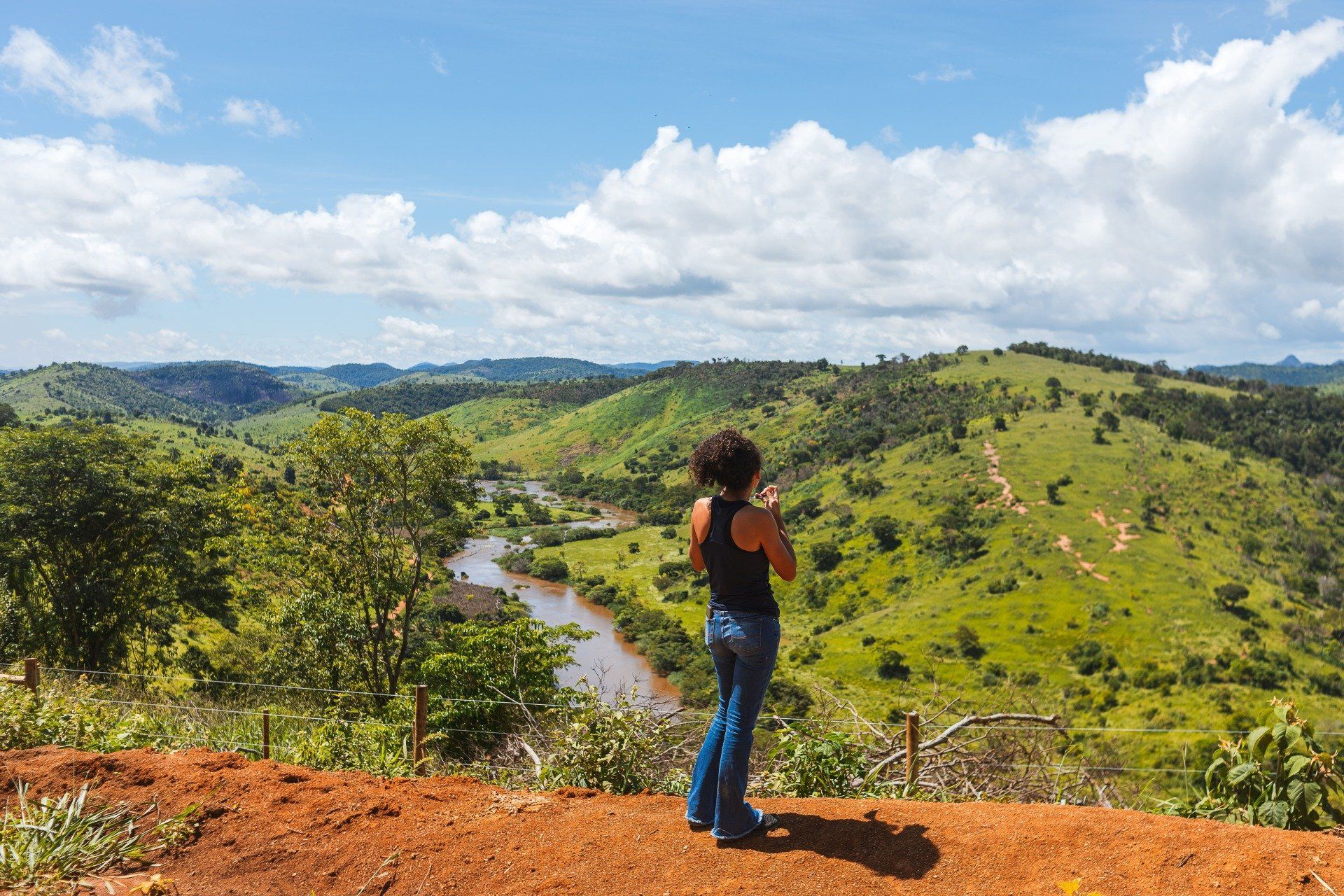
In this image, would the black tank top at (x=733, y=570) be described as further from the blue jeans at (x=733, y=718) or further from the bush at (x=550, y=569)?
the bush at (x=550, y=569)

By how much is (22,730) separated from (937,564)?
52.0m

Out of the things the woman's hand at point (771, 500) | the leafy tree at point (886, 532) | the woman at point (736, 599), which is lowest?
the leafy tree at point (886, 532)

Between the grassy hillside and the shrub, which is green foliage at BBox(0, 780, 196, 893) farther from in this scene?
the shrub

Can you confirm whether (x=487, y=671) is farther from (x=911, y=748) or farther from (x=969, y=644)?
(x=969, y=644)

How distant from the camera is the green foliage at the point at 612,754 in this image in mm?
5168

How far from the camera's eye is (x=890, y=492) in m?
65.6

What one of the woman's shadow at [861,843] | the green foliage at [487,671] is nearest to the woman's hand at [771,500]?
the woman's shadow at [861,843]

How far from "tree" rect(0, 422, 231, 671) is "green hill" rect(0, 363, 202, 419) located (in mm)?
129493

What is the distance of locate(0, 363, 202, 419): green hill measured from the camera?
14375cm

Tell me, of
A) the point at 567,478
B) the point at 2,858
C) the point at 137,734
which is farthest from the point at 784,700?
the point at 567,478

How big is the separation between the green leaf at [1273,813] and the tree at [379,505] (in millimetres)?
16436

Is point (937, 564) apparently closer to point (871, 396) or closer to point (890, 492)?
point (890, 492)

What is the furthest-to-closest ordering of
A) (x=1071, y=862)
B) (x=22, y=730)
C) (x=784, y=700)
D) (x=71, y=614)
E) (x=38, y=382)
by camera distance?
(x=38, y=382)
(x=784, y=700)
(x=71, y=614)
(x=22, y=730)
(x=1071, y=862)

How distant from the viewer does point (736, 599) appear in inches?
153
